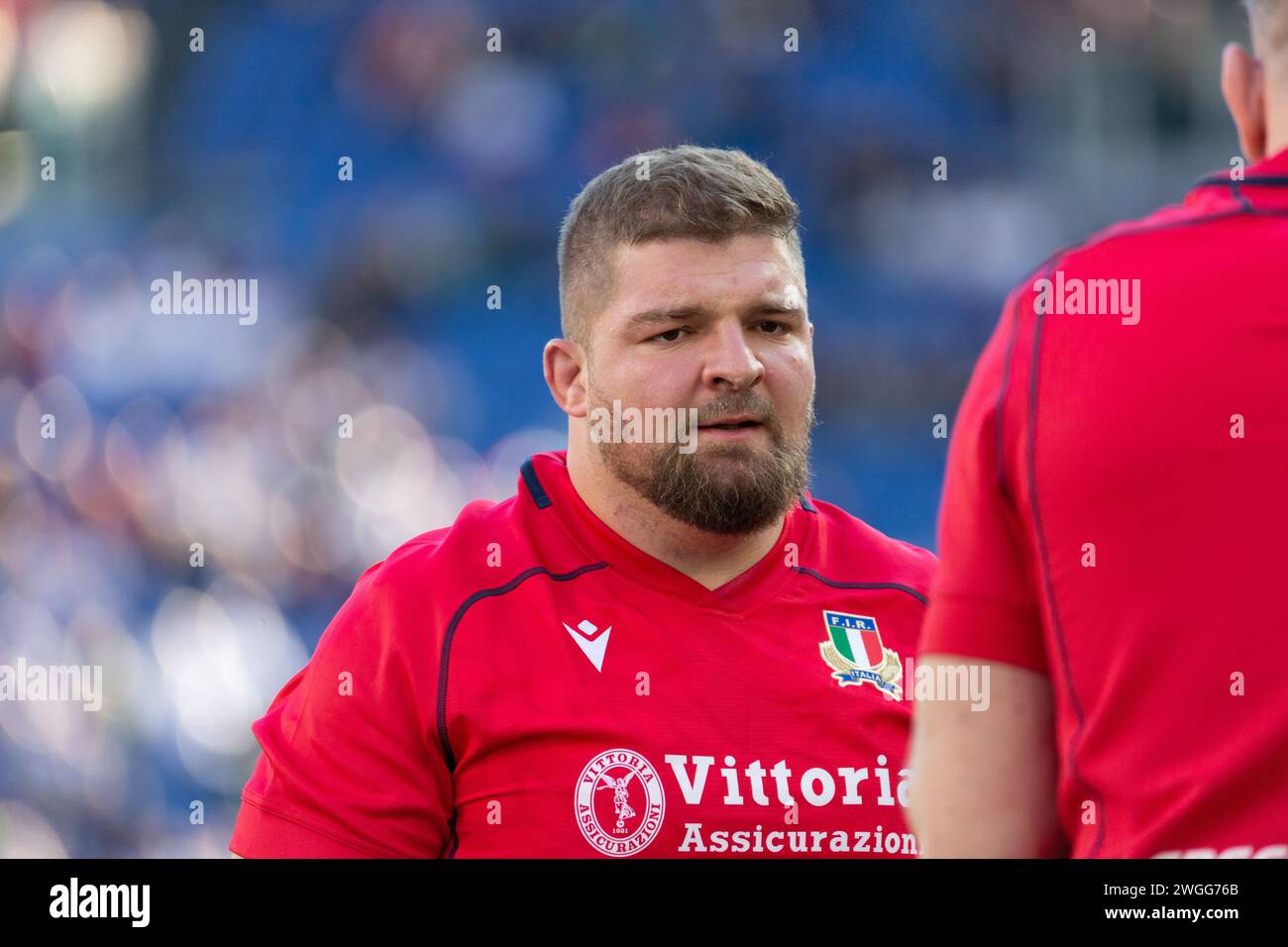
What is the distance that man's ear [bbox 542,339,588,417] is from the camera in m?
2.29

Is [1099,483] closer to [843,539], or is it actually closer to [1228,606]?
[1228,606]

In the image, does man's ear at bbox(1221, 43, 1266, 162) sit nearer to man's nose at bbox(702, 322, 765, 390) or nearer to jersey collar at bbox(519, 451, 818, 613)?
man's nose at bbox(702, 322, 765, 390)

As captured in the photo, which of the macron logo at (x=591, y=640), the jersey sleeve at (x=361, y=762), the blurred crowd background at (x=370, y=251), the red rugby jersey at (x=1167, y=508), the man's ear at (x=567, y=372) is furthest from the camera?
the blurred crowd background at (x=370, y=251)

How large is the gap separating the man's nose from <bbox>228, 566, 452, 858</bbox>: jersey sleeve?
0.52m

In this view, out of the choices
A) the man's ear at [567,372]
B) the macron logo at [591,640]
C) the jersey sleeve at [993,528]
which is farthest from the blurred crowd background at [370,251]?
the jersey sleeve at [993,528]

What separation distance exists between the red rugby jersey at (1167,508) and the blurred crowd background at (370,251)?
355 centimetres

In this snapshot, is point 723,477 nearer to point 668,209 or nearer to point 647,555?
point 647,555

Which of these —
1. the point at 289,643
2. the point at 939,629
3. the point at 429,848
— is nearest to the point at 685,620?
the point at 429,848

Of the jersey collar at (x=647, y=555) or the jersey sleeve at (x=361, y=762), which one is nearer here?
the jersey sleeve at (x=361, y=762)

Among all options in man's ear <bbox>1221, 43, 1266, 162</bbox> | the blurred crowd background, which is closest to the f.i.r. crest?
man's ear <bbox>1221, 43, 1266, 162</bbox>

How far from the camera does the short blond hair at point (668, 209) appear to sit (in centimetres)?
214

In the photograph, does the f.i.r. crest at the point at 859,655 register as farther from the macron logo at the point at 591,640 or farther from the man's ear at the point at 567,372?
the man's ear at the point at 567,372

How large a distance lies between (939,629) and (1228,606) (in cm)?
21

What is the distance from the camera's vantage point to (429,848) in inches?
74.8
